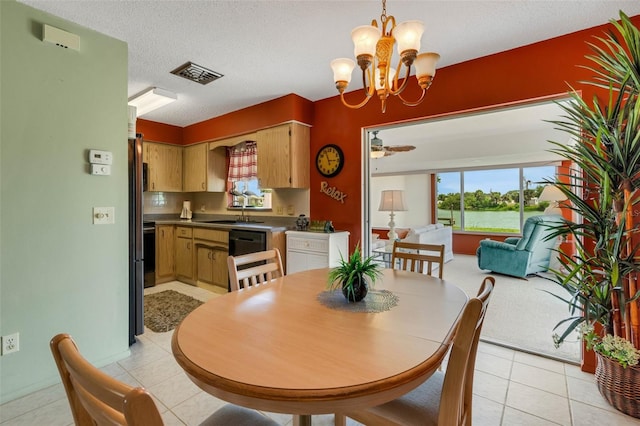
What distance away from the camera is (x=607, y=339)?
1.78 meters

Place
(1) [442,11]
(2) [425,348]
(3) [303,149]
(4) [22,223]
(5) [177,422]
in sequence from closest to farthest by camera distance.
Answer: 1. (2) [425,348]
2. (5) [177,422]
3. (4) [22,223]
4. (1) [442,11]
5. (3) [303,149]

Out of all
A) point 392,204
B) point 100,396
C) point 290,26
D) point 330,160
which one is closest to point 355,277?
point 100,396

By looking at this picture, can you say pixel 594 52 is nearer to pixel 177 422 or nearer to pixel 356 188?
pixel 356 188

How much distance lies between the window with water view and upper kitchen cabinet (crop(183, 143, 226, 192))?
18.9ft

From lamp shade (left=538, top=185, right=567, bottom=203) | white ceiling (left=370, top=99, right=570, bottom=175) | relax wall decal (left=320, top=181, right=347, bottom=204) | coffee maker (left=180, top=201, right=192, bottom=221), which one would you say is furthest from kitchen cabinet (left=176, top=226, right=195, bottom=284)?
lamp shade (left=538, top=185, right=567, bottom=203)

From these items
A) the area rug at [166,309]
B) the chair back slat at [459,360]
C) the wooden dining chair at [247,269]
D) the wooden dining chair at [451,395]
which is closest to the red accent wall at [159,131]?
the area rug at [166,309]

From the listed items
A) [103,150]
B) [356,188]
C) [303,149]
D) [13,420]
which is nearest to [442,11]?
[356,188]

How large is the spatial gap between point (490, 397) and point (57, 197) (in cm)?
316

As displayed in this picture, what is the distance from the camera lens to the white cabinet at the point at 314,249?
10.7ft

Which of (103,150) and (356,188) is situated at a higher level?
(103,150)

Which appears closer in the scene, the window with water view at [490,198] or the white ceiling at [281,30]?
the white ceiling at [281,30]

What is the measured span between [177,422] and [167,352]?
91cm

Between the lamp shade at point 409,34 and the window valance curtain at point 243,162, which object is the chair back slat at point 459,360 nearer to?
the lamp shade at point 409,34

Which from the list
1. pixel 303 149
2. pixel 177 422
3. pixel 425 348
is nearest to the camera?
pixel 425 348
